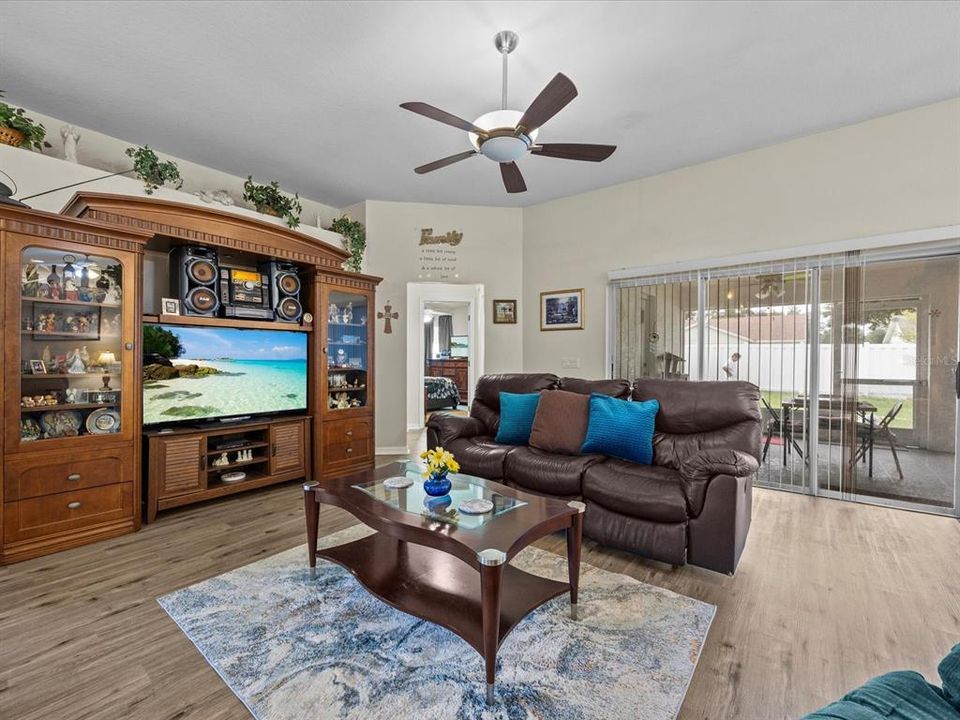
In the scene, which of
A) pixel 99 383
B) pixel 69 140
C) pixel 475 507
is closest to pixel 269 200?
pixel 69 140

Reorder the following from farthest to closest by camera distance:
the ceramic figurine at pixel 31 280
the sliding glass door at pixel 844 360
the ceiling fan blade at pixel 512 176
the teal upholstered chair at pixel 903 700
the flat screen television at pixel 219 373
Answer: the sliding glass door at pixel 844 360 → the flat screen television at pixel 219 373 → the ceiling fan blade at pixel 512 176 → the ceramic figurine at pixel 31 280 → the teal upholstered chair at pixel 903 700

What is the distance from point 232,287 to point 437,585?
3019 mm

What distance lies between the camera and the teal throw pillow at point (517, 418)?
11.6 feet

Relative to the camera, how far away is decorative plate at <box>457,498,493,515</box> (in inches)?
78.1

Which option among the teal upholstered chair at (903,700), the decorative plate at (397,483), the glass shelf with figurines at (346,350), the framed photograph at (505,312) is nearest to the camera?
the teal upholstered chair at (903,700)

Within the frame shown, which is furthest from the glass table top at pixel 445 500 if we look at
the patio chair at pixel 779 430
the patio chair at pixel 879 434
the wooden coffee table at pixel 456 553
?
the patio chair at pixel 879 434

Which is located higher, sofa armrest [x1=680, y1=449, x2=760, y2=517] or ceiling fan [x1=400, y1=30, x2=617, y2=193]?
ceiling fan [x1=400, y1=30, x2=617, y2=193]

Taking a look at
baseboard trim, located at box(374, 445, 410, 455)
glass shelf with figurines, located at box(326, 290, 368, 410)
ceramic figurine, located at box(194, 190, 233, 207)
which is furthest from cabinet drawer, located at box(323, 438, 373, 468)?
ceramic figurine, located at box(194, 190, 233, 207)

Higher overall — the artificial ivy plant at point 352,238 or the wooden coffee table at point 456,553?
the artificial ivy plant at point 352,238

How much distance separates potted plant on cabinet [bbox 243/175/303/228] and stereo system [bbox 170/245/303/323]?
2.35ft

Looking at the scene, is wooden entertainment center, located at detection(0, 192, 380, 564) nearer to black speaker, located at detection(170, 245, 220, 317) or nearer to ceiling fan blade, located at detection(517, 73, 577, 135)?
black speaker, located at detection(170, 245, 220, 317)

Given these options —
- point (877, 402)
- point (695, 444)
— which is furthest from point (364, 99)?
point (877, 402)

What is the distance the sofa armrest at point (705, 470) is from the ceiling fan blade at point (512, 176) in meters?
2.07

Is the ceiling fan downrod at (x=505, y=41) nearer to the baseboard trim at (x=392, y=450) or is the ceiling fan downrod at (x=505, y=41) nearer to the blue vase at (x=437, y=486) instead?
the blue vase at (x=437, y=486)
